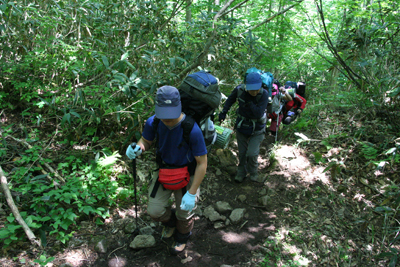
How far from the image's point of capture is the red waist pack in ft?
10.1

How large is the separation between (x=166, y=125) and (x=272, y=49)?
766 cm

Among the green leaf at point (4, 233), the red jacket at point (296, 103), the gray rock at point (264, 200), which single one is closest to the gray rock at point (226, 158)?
the gray rock at point (264, 200)

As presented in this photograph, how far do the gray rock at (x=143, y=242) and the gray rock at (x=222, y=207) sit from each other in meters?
1.37

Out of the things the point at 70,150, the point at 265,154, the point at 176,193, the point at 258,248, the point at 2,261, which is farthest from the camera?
the point at 265,154

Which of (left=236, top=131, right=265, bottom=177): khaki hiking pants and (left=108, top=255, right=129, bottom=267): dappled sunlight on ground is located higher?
(left=236, top=131, right=265, bottom=177): khaki hiking pants

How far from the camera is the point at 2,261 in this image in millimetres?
2840

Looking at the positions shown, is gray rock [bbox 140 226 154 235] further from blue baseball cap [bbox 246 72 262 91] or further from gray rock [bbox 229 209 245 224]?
blue baseball cap [bbox 246 72 262 91]

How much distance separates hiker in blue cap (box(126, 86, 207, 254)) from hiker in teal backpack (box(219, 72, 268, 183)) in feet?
7.03

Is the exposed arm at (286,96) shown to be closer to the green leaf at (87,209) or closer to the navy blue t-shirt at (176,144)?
the navy blue t-shirt at (176,144)

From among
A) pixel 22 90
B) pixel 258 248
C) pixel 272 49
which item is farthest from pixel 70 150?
pixel 272 49

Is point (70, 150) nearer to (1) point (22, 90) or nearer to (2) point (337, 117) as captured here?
(1) point (22, 90)

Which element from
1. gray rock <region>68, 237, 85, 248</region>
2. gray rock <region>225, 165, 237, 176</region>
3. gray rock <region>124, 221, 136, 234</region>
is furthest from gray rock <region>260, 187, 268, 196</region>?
gray rock <region>68, 237, 85, 248</region>

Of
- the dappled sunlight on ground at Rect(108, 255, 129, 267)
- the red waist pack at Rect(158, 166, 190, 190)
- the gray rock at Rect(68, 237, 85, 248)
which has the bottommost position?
the dappled sunlight on ground at Rect(108, 255, 129, 267)

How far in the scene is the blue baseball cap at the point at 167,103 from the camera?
2.68m
